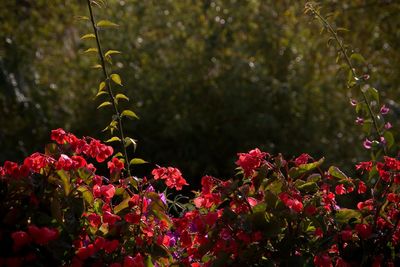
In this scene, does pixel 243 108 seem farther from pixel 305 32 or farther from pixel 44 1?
pixel 44 1

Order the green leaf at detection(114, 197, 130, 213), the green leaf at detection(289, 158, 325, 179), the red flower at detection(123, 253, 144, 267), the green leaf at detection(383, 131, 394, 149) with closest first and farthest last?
the red flower at detection(123, 253, 144, 267) → the green leaf at detection(114, 197, 130, 213) → the green leaf at detection(289, 158, 325, 179) → the green leaf at detection(383, 131, 394, 149)

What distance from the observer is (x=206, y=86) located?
683cm

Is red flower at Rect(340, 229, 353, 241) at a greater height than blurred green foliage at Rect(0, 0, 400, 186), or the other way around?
red flower at Rect(340, 229, 353, 241)

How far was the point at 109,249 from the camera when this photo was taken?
84.3 inches

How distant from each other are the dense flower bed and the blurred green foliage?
4.04 meters

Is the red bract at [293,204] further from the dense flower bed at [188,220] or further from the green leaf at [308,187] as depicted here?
the green leaf at [308,187]

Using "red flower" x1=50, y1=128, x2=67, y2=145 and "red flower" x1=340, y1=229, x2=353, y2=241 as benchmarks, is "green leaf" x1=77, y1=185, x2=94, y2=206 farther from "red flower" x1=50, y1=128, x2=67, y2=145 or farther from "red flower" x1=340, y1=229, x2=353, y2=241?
"red flower" x1=340, y1=229, x2=353, y2=241

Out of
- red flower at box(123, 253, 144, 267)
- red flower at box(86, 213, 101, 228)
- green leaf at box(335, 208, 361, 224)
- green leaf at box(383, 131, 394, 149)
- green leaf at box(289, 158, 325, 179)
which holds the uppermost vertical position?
green leaf at box(289, 158, 325, 179)

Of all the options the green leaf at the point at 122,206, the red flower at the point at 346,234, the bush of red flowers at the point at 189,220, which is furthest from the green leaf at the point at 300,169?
the green leaf at the point at 122,206

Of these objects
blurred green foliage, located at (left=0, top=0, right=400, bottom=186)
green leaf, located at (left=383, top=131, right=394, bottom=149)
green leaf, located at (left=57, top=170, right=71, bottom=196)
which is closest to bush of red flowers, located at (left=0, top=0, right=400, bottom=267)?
green leaf, located at (left=57, top=170, right=71, bottom=196)

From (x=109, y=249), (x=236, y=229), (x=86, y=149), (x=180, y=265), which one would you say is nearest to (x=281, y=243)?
(x=236, y=229)

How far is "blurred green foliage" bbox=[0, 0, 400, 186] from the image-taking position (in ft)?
21.6

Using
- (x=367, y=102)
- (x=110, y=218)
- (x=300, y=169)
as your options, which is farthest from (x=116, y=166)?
(x=367, y=102)

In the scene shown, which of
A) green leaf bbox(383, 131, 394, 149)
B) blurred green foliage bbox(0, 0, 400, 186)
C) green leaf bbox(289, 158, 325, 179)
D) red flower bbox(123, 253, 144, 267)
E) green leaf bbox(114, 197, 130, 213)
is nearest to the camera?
red flower bbox(123, 253, 144, 267)
